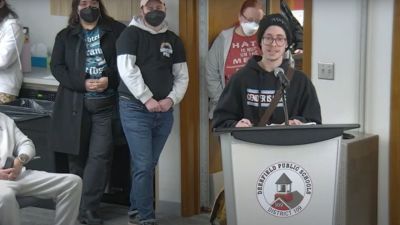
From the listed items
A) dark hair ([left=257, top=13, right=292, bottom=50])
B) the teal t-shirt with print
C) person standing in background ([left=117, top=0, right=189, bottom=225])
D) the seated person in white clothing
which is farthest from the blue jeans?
dark hair ([left=257, top=13, right=292, bottom=50])

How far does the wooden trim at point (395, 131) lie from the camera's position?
12.7ft

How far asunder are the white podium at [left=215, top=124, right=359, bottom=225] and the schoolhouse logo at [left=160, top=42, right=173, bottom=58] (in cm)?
149

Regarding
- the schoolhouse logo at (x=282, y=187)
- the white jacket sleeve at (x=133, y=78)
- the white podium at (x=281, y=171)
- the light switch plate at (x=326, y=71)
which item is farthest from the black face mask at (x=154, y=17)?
the schoolhouse logo at (x=282, y=187)

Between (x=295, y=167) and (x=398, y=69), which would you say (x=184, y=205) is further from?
(x=295, y=167)

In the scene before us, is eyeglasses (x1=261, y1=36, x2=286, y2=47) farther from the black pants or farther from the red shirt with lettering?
the black pants

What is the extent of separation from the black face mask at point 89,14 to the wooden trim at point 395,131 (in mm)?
1785

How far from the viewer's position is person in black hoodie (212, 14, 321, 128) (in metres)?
3.23

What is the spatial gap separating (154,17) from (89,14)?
1.45ft

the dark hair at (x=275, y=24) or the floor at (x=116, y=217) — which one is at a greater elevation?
the dark hair at (x=275, y=24)

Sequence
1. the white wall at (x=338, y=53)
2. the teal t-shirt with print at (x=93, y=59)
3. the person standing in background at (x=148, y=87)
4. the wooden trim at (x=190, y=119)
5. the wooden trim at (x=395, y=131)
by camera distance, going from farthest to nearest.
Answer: the wooden trim at (x=190, y=119)
the teal t-shirt with print at (x=93, y=59)
the person standing in background at (x=148, y=87)
the white wall at (x=338, y=53)
the wooden trim at (x=395, y=131)

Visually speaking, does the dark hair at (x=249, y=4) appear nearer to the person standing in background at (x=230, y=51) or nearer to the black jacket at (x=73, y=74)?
the person standing in background at (x=230, y=51)

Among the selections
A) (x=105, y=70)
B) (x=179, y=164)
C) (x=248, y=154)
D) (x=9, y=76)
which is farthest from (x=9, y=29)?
(x=248, y=154)

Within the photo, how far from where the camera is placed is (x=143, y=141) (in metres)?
4.25

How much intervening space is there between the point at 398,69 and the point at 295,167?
1.34 m
